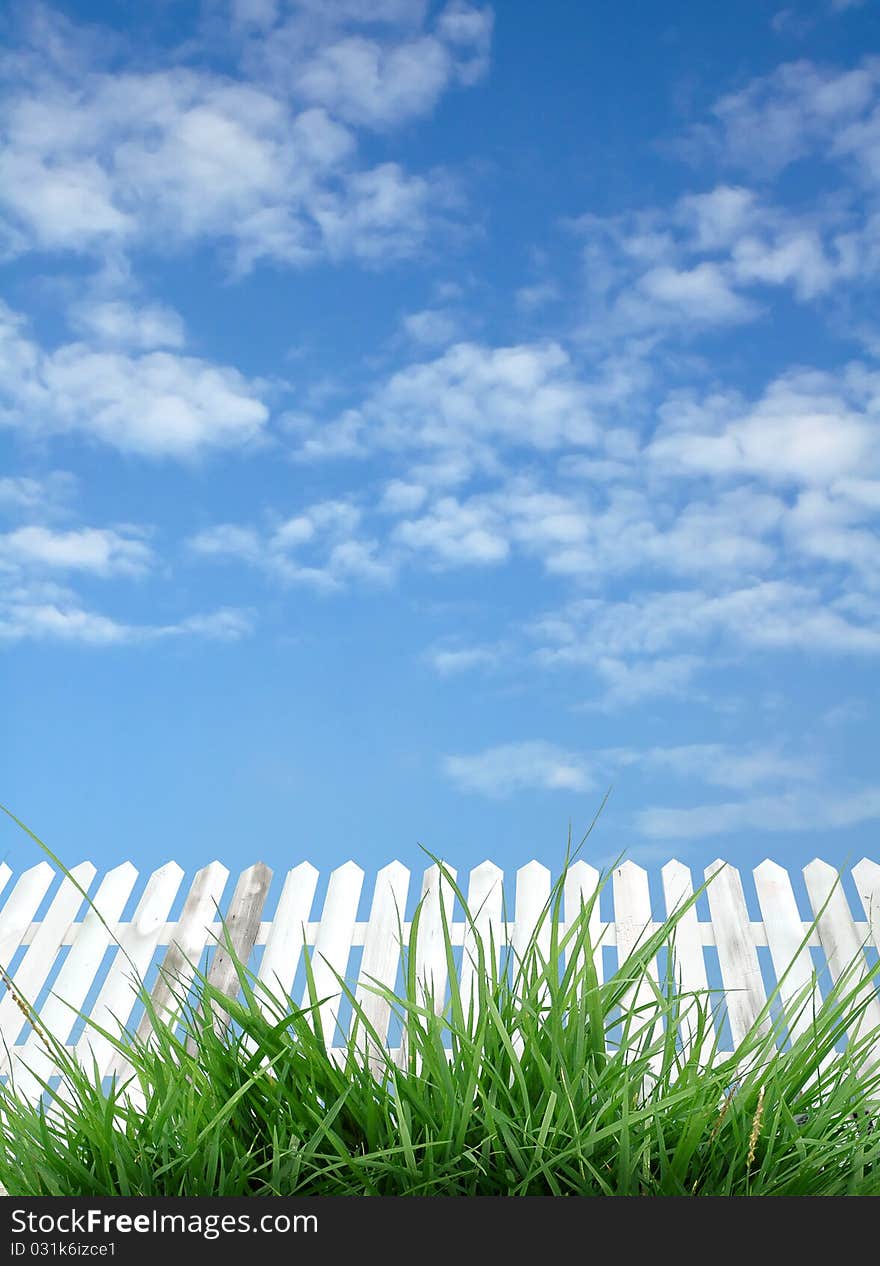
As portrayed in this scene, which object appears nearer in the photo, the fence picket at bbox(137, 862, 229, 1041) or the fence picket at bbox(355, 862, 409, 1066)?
the fence picket at bbox(355, 862, 409, 1066)

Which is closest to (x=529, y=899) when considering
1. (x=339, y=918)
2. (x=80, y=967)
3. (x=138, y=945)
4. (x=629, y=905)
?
(x=629, y=905)

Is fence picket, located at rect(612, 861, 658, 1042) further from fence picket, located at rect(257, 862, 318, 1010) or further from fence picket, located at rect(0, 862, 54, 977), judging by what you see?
fence picket, located at rect(0, 862, 54, 977)

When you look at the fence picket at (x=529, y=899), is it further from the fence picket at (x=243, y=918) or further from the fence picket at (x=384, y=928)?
the fence picket at (x=243, y=918)

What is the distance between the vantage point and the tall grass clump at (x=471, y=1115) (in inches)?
37.6

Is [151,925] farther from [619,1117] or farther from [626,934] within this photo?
[619,1117]

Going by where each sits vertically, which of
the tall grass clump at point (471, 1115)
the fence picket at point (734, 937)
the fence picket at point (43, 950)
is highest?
the fence picket at point (43, 950)

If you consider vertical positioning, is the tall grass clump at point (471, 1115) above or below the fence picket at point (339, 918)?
below

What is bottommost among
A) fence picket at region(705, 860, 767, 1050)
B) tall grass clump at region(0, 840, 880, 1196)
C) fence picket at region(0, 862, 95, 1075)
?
tall grass clump at region(0, 840, 880, 1196)

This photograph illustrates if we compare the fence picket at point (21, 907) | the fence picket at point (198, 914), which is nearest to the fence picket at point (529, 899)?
the fence picket at point (198, 914)

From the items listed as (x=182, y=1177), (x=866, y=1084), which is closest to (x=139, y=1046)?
(x=182, y=1177)

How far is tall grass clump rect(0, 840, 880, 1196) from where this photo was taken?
37.6 inches

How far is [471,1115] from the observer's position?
98 centimetres

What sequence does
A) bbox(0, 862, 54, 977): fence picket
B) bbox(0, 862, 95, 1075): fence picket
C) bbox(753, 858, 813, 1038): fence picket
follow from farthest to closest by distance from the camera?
bbox(0, 862, 54, 977): fence picket → bbox(0, 862, 95, 1075): fence picket → bbox(753, 858, 813, 1038): fence picket

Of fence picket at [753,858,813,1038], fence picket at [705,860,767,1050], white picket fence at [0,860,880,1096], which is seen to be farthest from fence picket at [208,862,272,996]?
fence picket at [753,858,813,1038]
